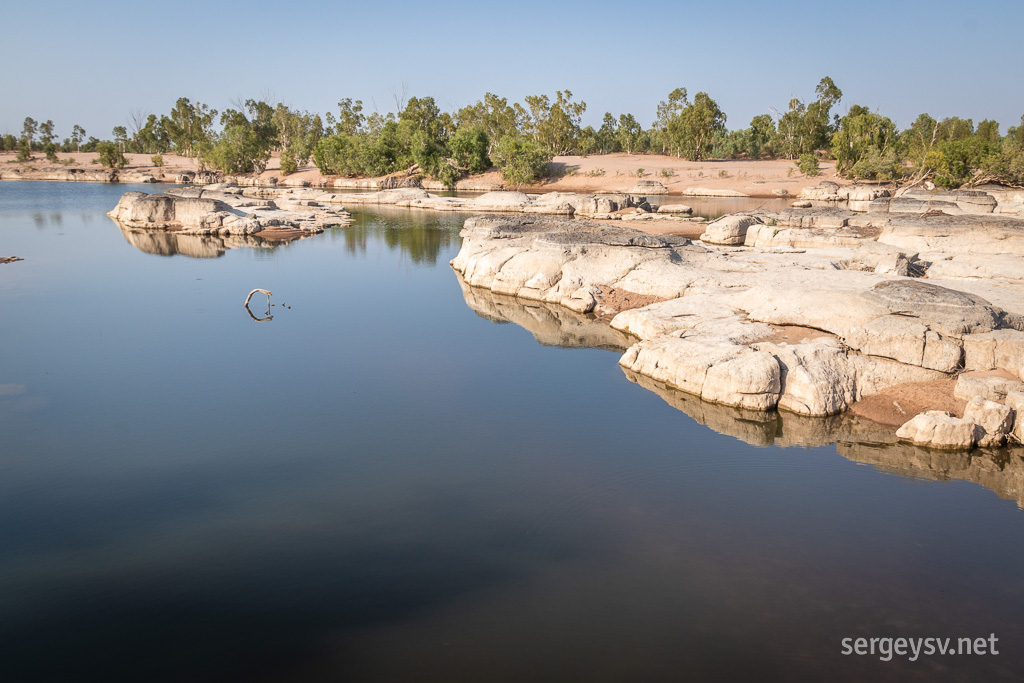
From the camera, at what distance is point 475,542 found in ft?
24.6

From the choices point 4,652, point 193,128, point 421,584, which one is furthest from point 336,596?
point 193,128

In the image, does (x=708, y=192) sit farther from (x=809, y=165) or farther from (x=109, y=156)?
(x=109, y=156)

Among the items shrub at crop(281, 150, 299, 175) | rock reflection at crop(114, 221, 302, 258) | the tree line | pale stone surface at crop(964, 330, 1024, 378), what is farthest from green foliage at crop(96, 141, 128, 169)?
pale stone surface at crop(964, 330, 1024, 378)

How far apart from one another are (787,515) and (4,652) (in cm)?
834

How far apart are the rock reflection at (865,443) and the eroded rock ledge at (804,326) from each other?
20 centimetres

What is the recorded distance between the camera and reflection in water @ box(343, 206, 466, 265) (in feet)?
91.5

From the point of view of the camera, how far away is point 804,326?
12.5m

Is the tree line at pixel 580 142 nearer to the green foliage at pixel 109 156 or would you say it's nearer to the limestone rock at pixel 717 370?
the green foliage at pixel 109 156

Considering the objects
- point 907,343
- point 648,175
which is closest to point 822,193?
point 648,175

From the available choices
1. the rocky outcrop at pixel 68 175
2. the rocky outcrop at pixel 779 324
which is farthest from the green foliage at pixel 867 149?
the rocky outcrop at pixel 68 175

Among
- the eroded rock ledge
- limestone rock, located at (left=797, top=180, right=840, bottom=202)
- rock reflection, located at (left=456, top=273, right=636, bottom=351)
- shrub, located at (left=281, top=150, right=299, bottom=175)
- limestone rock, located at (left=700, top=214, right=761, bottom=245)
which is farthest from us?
shrub, located at (left=281, top=150, right=299, bottom=175)

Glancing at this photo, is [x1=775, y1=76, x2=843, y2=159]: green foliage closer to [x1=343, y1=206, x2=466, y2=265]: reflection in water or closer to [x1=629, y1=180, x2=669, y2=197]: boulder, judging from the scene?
[x1=629, y1=180, x2=669, y2=197]: boulder

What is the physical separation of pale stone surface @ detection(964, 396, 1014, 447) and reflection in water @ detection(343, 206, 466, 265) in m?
18.6

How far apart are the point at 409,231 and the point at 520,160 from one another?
26606mm
